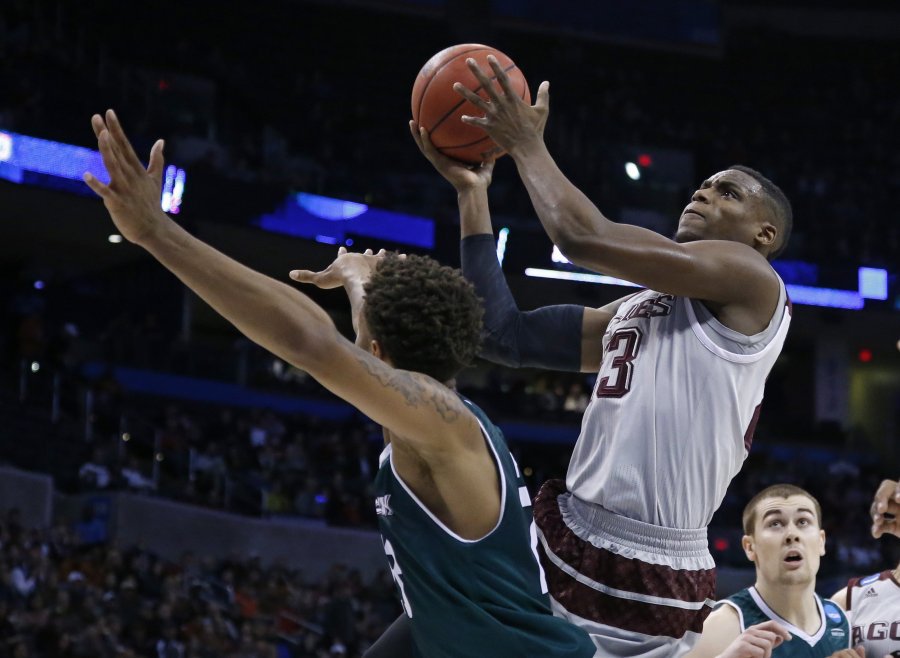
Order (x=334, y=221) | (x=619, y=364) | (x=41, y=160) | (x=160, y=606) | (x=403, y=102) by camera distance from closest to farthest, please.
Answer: (x=619, y=364) → (x=160, y=606) → (x=41, y=160) → (x=334, y=221) → (x=403, y=102)

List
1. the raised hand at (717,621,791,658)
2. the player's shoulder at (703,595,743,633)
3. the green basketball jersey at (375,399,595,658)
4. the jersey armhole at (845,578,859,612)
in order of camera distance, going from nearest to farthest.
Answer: the green basketball jersey at (375,399,595,658) → the raised hand at (717,621,791,658) → the player's shoulder at (703,595,743,633) → the jersey armhole at (845,578,859,612)

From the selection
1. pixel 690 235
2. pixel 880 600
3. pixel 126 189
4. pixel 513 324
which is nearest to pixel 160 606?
Result: pixel 880 600

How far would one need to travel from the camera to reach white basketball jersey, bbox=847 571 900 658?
4543mm

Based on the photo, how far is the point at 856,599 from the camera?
4.81 meters

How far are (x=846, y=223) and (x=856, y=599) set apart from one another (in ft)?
63.7

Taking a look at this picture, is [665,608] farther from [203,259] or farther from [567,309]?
[203,259]

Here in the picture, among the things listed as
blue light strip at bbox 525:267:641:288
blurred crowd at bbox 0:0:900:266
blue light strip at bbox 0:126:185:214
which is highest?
blurred crowd at bbox 0:0:900:266

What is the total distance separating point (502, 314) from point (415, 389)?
1099 millimetres

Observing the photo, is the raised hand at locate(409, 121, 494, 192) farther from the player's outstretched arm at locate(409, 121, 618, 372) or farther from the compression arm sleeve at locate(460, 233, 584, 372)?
the compression arm sleeve at locate(460, 233, 584, 372)

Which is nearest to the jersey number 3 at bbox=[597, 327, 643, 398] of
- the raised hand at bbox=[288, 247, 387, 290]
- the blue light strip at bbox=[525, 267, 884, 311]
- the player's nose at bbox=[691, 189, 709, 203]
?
the player's nose at bbox=[691, 189, 709, 203]

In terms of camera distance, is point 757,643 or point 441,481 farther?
point 757,643

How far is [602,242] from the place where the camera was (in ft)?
10.3

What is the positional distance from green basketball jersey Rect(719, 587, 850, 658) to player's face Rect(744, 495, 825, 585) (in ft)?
0.29

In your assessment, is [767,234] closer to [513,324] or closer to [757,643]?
[513,324]
